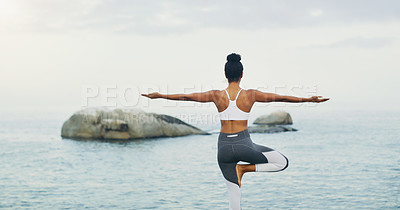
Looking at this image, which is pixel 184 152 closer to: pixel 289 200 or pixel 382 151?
pixel 289 200

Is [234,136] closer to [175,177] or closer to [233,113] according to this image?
[233,113]

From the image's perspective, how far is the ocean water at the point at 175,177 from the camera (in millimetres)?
13219

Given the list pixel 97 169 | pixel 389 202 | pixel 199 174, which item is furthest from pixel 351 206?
pixel 97 169

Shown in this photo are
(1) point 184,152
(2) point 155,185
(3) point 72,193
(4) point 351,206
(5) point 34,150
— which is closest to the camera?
(4) point 351,206

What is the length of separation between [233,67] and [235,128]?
81cm

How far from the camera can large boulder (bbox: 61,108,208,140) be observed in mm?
25953

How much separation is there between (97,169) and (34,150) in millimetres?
8528

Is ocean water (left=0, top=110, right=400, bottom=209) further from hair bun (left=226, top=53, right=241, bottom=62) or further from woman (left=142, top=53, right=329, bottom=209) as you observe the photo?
hair bun (left=226, top=53, right=241, bottom=62)

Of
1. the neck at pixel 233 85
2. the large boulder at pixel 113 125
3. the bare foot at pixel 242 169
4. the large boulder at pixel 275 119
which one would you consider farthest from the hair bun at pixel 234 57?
the large boulder at pixel 275 119

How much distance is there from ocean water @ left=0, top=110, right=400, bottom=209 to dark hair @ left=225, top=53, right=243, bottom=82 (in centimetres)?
746

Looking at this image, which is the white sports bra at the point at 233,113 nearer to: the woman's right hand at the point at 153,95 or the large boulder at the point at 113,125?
the woman's right hand at the point at 153,95

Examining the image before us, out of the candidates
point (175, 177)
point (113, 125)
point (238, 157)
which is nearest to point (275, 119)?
point (113, 125)

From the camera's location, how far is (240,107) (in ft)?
18.7

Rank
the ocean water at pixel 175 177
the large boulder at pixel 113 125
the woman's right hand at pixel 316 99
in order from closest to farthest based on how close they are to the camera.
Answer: the woman's right hand at pixel 316 99, the ocean water at pixel 175 177, the large boulder at pixel 113 125
